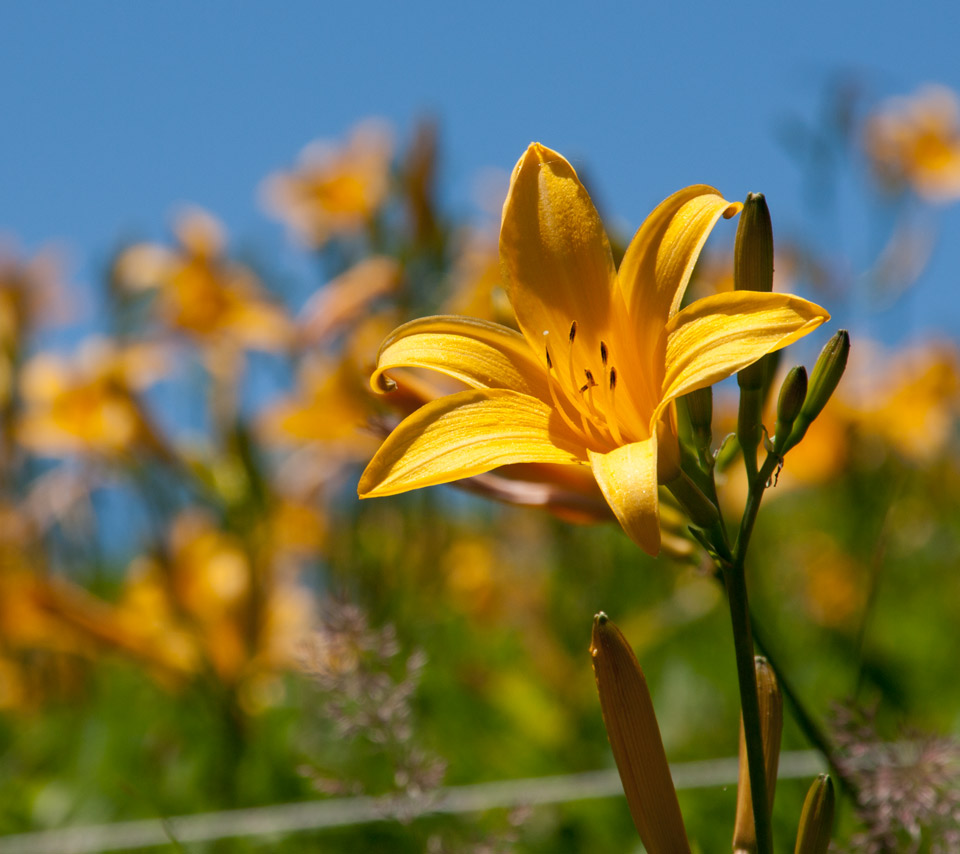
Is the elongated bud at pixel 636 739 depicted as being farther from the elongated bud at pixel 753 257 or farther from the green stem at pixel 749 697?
the elongated bud at pixel 753 257

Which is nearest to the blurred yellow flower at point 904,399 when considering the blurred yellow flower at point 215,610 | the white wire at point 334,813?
the white wire at point 334,813

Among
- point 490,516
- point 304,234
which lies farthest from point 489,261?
point 490,516

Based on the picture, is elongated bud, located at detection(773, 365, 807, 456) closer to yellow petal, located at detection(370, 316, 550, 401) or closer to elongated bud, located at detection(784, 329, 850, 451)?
elongated bud, located at detection(784, 329, 850, 451)

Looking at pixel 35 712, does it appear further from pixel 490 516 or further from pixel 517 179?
pixel 517 179

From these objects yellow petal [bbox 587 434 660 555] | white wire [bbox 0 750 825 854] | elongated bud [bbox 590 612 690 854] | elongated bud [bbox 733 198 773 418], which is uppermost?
elongated bud [bbox 733 198 773 418]

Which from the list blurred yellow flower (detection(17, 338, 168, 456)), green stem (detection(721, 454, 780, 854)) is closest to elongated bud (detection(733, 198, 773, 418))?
green stem (detection(721, 454, 780, 854))

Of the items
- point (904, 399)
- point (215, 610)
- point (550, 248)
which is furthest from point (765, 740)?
point (904, 399)
